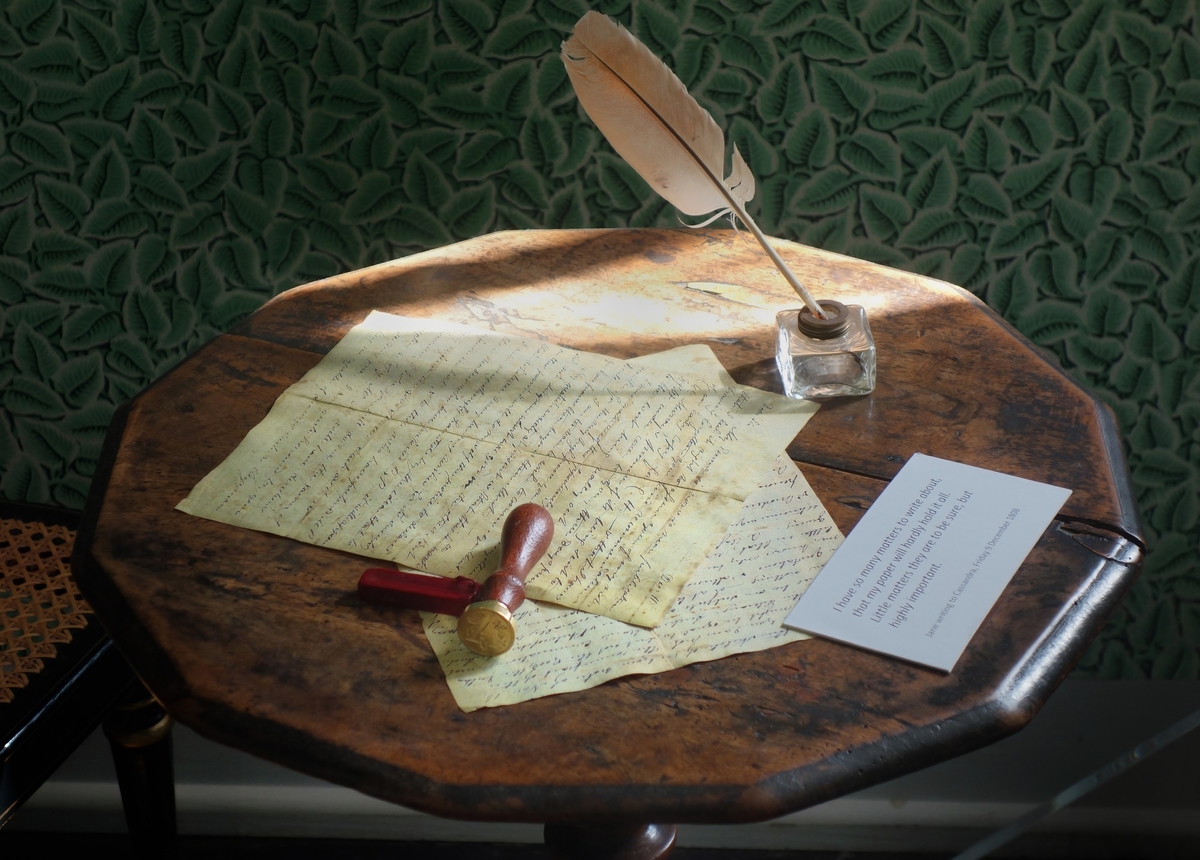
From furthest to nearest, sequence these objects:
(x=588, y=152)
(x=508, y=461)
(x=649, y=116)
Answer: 1. (x=588, y=152)
2. (x=649, y=116)
3. (x=508, y=461)

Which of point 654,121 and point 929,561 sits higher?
point 654,121

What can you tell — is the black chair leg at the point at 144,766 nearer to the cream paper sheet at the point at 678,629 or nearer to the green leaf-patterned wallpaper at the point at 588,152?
the cream paper sheet at the point at 678,629

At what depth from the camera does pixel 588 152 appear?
5.64 feet

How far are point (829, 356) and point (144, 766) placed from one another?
36.5 inches

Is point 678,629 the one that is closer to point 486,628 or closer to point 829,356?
point 486,628

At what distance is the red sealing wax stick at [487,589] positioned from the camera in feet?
2.42

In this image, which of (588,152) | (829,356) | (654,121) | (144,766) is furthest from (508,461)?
(588,152)

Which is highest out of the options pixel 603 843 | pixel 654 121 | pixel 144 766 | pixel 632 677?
pixel 654 121

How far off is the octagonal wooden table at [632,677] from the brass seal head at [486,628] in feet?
0.12

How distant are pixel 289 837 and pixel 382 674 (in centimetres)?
133

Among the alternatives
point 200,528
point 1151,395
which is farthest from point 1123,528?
point 1151,395

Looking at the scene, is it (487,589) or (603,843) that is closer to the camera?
(487,589)

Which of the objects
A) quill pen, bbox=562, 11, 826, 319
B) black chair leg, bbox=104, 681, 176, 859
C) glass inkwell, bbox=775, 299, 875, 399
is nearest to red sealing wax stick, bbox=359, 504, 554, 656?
glass inkwell, bbox=775, 299, 875, 399

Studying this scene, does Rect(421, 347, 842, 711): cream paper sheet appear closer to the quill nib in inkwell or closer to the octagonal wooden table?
the octagonal wooden table
